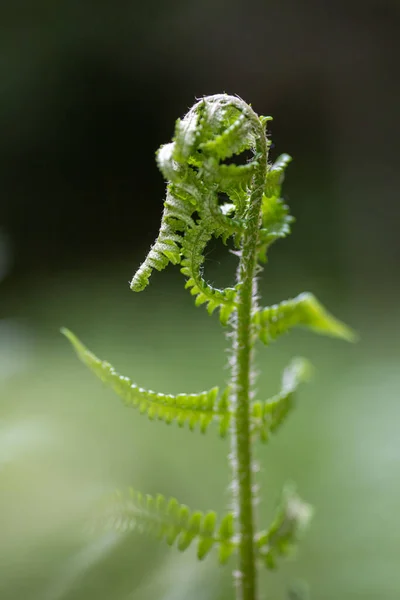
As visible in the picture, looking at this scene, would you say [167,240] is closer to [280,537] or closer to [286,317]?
[286,317]

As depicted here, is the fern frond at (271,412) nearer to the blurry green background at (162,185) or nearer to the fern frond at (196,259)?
the fern frond at (196,259)

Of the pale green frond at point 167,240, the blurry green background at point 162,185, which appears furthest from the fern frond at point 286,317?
the blurry green background at point 162,185

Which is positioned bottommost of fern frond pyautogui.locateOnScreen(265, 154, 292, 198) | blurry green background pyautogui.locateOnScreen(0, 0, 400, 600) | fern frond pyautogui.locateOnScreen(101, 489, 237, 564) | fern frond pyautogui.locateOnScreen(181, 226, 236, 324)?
fern frond pyautogui.locateOnScreen(101, 489, 237, 564)

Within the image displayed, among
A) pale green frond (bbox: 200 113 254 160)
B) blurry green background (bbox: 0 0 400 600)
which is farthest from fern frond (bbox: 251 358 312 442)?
blurry green background (bbox: 0 0 400 600)

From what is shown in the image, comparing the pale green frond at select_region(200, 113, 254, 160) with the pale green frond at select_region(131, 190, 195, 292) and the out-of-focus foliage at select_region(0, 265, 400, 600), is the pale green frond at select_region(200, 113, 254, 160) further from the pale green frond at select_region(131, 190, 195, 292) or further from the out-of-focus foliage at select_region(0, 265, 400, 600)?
the out-of-focus foliage at select_region(0, 265, 400, 600)

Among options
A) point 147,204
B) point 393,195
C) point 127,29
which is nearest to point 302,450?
point 147,204

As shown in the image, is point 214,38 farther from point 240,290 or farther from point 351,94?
point 240,290

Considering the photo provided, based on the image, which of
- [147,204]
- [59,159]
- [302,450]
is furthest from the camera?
[59,159]
